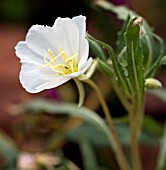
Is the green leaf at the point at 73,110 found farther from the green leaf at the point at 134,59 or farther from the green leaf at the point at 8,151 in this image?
the green leaf at the point at 134,59

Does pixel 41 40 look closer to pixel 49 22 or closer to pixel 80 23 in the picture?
pixel 80 23

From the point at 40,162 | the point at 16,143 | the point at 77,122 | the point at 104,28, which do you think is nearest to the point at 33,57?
the point at 40,162

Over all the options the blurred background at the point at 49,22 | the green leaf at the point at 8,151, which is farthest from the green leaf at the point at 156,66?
the green leaf at the point at 8,151

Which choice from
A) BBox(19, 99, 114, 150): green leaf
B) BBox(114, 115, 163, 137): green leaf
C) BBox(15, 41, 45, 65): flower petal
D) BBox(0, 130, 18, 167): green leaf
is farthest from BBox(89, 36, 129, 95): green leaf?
BBox(0, 130, 18, 167): green leaf

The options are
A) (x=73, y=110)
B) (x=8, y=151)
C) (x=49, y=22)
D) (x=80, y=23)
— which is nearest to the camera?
(x=80, y=23)

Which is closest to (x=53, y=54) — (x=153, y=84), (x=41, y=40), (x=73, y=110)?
(x=41, y=40)

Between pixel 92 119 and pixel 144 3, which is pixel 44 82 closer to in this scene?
pixel 92 119

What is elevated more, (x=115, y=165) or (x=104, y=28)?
(x=104, y=28)
